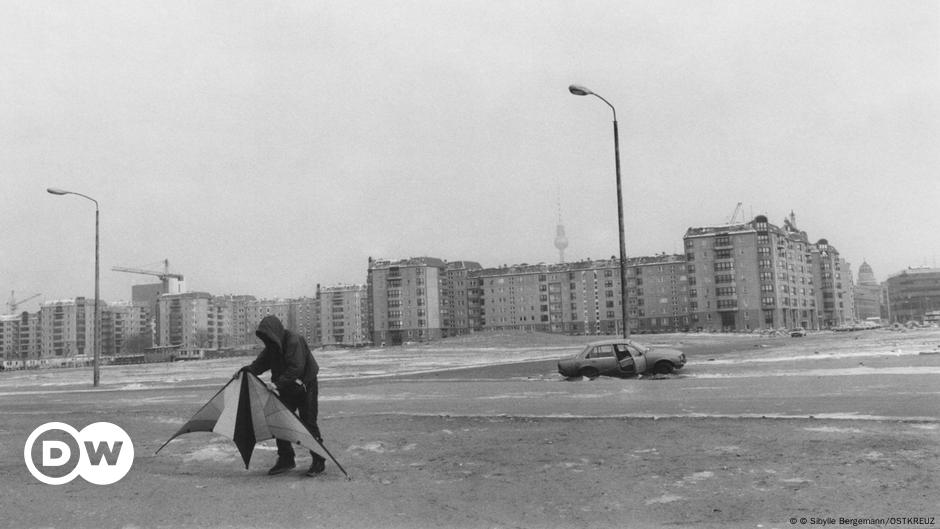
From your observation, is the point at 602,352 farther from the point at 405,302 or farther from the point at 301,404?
the point at 405,302

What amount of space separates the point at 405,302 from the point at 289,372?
175m

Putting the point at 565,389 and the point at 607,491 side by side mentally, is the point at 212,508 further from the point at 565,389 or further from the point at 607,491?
the point at 565,389

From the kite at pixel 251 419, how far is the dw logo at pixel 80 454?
4.44 feet

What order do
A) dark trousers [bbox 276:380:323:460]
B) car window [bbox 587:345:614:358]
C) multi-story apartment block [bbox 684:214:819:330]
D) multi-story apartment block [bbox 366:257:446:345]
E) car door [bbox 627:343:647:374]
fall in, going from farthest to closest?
multi-story apartment block [bbox 366:257:446:345]
multi-story apartment block [bbox 684:214:819:330]
car window [bbox 587:345:614:358]
car door [bbox 627:343:647:374]
dark trousers [bbox 276:380:323:460]

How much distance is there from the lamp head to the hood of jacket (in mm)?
17345

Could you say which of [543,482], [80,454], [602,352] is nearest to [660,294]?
[602,352]

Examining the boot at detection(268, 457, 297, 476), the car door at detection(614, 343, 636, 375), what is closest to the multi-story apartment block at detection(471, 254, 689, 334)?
the car door at detection(614, 343, 636, 375)

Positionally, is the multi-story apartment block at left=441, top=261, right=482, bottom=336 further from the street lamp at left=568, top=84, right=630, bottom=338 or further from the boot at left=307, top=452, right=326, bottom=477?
the boot at left=307, top=452, right=326, bottom=477

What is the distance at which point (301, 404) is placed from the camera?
768cm

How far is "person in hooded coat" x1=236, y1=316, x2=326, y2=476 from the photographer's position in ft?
24.4

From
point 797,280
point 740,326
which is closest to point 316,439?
point 740,326

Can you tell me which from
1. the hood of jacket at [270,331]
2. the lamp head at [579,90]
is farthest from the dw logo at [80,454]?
the lamp head at [579,90]

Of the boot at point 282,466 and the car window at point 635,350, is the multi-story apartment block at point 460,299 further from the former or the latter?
the boot at point 282,466

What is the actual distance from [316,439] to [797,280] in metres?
167
